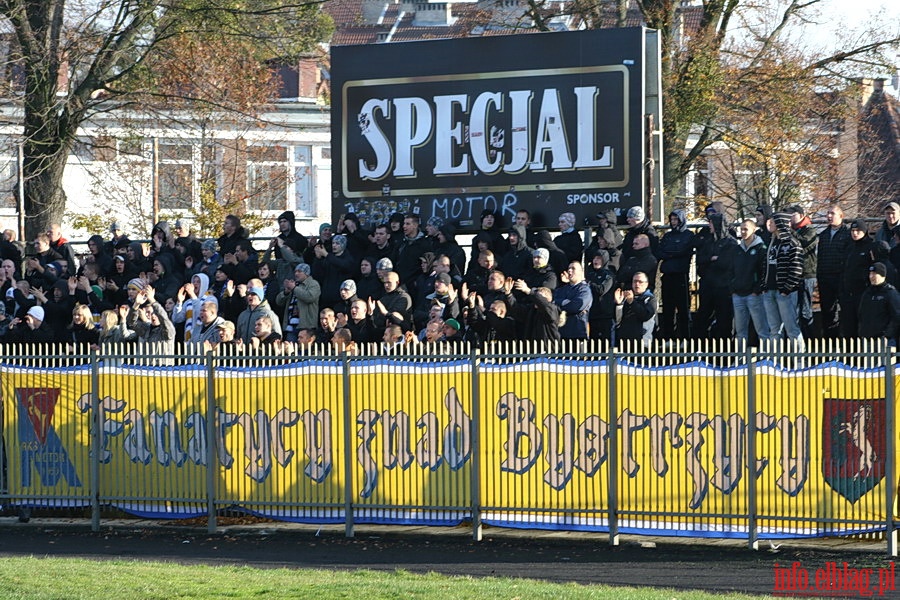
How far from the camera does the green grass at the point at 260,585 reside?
1022 centimetres

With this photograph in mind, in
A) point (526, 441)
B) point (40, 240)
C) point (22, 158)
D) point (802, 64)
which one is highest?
point (802, 64)

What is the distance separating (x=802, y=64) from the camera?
32906 mm

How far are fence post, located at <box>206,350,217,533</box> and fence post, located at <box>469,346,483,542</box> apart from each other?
2717 millimetres

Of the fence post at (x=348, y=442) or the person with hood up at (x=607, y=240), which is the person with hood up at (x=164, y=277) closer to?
the person with hood up at (x=607, y=240)

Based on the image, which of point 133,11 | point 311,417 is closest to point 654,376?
point 311,417

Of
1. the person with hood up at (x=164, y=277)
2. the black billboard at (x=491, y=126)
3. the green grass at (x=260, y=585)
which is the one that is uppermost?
the black billboard at (x=491, y=126)

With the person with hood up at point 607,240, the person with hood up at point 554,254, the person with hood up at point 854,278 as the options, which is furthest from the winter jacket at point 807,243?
the person with hood up at point 554,254

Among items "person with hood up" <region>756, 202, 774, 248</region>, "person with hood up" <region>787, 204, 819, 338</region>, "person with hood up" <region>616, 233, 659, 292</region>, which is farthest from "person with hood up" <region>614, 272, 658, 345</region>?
"person with hood up" <region>787, 204, 819, 338</region>

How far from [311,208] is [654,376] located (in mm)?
40360

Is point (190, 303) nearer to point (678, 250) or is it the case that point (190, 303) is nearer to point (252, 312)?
point (252, 312)

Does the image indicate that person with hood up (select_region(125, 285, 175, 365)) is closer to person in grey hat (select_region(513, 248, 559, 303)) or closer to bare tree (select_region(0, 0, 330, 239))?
person in grey hat (select_region(513, 248, 559, 303))

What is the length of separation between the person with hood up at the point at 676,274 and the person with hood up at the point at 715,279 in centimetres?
17

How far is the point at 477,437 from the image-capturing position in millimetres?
13656

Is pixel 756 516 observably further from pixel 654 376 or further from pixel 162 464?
pixel 162 464
